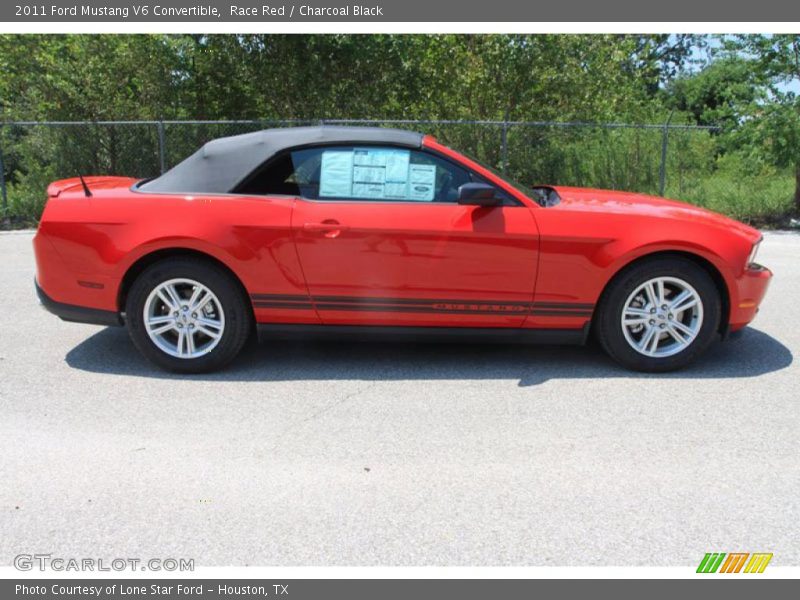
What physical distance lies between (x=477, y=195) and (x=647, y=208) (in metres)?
1.24

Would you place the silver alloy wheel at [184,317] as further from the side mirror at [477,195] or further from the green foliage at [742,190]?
the green foliage at [742,190]

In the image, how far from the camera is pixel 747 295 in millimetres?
4879

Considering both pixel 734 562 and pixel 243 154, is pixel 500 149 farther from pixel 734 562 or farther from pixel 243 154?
pixel 734 562

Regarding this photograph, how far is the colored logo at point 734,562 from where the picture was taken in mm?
2838

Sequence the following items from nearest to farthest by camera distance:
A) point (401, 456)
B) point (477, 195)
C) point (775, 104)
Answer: point (401, 456) < point (477, 195) < point (775, 104)

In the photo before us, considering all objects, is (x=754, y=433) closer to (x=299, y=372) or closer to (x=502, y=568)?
(x=502, y=568)

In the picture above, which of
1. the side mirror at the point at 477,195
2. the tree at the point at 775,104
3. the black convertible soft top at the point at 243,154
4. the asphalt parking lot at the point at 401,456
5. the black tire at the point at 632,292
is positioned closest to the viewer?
the asphalt parking lot at the point at 401,456

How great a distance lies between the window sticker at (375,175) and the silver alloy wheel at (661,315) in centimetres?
153

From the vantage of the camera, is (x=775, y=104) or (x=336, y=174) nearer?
(x=336, y=174)

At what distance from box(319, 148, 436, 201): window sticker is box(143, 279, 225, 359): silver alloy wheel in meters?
1.05
